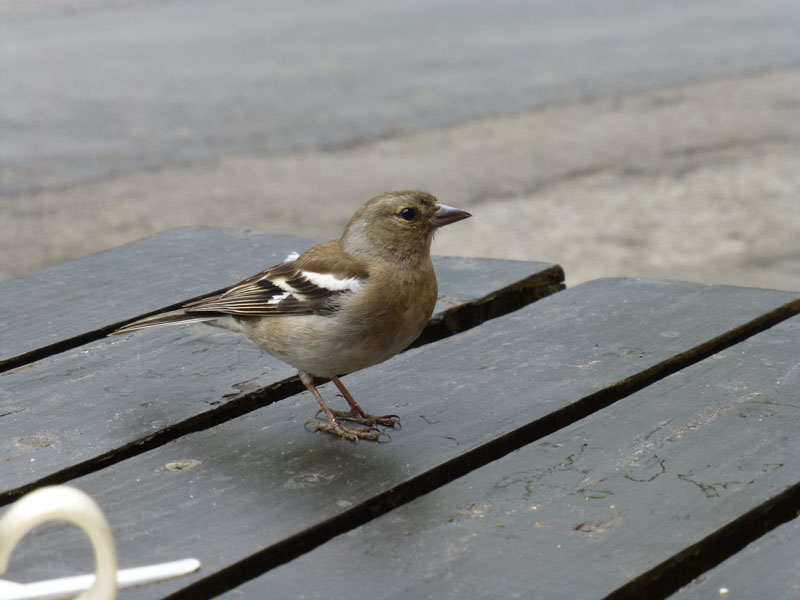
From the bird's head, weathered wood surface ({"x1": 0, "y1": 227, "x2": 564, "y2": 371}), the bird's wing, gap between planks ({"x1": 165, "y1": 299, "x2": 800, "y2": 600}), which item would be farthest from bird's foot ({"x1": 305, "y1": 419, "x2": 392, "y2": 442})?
weathered wood surface ({"x1": 0, "y1": 227, "x2": 564, "y2": 371})

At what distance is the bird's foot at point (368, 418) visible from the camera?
213 cm

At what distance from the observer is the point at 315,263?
2.60 metres

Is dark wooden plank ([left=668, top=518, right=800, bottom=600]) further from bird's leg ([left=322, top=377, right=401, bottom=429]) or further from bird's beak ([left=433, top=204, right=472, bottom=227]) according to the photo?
bird's beak ([left=433, top=204, right=472, bottom=227])

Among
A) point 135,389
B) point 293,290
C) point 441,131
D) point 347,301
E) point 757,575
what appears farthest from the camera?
point 441,131

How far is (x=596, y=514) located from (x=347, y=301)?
0.89 metres

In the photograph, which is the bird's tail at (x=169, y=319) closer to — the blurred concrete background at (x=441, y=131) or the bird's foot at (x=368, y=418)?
the bird's foot at (x=368, y=418)

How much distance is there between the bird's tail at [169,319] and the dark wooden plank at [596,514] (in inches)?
35.6

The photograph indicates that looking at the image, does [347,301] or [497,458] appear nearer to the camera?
[497,458]

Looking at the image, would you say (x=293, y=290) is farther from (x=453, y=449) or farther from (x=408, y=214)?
(x=453, y=449)

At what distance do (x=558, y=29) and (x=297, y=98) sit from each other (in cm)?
438

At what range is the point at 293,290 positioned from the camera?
2559mm

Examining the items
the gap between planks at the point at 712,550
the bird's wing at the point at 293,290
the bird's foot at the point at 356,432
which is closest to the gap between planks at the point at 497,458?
the gap between planks at the point at 712,550

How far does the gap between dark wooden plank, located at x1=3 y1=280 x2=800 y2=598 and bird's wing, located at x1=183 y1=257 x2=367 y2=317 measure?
0.17 m

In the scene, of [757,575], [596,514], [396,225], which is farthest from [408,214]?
[757,575]
